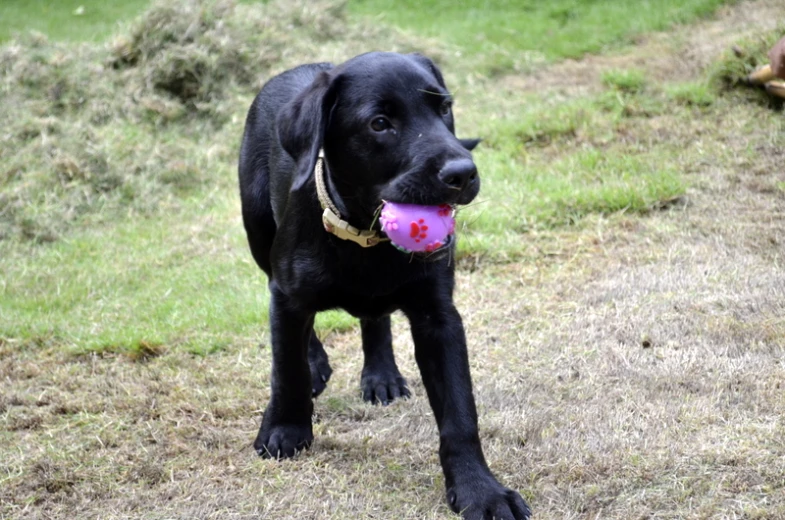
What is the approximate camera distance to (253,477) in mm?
3738

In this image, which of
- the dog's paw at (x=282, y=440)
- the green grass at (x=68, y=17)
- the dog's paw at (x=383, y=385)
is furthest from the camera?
the green grass at (x=68, y=17)

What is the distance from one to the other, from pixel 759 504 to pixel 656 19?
9.03m

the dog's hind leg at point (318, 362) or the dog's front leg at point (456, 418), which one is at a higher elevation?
the dog's front leg at point (456, 418)

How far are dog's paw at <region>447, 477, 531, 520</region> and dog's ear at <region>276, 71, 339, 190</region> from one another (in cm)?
121

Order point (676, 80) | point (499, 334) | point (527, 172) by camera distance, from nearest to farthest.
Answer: point (499, 334) < point (527, 172) < point (676, 80)

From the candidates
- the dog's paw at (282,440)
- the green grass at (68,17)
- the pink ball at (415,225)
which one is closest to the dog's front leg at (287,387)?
the dog's paw at (282,440)

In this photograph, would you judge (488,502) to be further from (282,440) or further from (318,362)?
(318,362)

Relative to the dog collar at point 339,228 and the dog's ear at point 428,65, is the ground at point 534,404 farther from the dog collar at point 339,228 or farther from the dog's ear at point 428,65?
the dog's ear at point 428,65

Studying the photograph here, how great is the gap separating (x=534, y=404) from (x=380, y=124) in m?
1.53

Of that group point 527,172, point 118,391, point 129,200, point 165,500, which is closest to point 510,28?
point 527,172

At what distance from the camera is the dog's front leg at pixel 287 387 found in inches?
152

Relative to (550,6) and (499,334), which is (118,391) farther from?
(550,6)

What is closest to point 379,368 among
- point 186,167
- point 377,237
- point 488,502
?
point 377,237

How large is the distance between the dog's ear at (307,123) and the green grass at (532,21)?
7139mm
